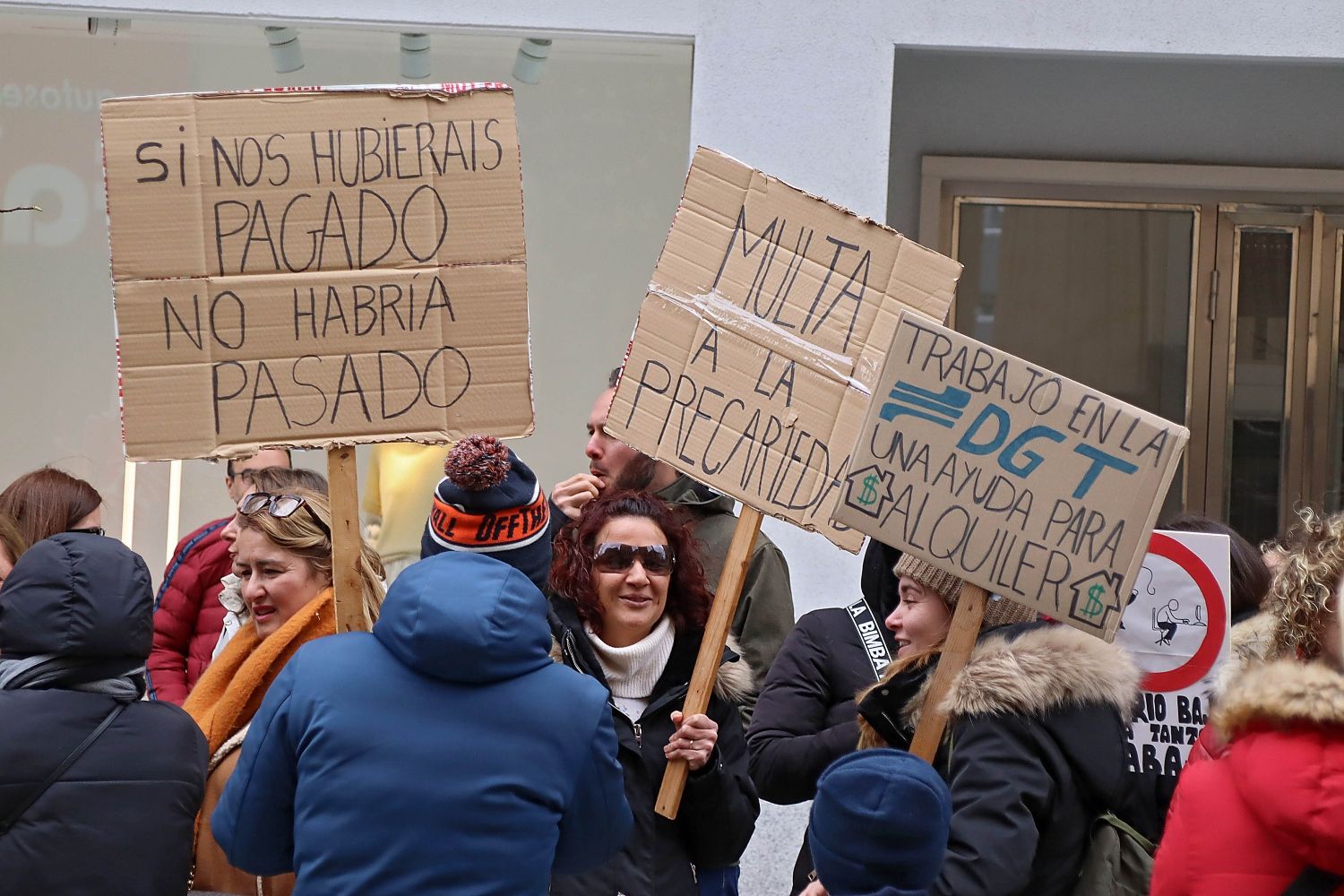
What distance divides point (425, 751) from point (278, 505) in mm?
1366

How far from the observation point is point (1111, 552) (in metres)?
3.30

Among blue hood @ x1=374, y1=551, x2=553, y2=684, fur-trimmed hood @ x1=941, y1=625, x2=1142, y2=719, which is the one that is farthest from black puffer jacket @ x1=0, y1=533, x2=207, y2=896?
fur-trimmed hood @ x1=941, y1=625, x2=1142, y2=719

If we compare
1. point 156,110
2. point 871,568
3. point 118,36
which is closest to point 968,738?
point 871,568

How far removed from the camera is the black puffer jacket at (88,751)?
3.01 m

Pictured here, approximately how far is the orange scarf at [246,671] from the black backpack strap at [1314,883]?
219cm

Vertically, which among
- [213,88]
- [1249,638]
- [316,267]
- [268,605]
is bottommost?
[1249,638]

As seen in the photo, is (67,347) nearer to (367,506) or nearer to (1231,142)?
(367,506)

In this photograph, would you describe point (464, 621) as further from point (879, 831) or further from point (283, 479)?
point (283, 479)

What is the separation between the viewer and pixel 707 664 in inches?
143

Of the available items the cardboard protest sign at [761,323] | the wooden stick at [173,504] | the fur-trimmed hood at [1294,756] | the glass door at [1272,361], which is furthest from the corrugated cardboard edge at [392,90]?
the glass door at [1272,361]

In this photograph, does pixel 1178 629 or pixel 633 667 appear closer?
pixel 633 667

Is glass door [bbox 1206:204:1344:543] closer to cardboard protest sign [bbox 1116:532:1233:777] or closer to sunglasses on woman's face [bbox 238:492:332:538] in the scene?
cardboard protest sign [bbox 1116:532:1233:777]

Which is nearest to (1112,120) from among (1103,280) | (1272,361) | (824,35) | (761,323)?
(1103,280)

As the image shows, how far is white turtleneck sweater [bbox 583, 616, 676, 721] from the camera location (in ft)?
12.4
